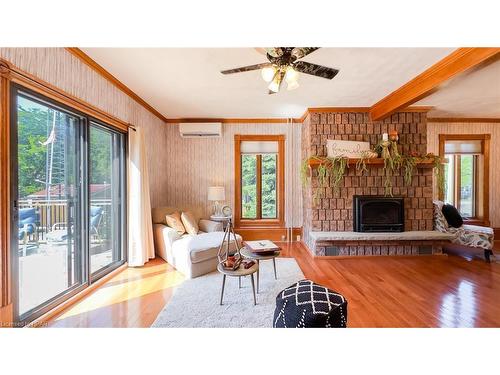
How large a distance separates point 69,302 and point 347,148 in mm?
4275

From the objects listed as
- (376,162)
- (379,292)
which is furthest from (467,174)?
(379,292)

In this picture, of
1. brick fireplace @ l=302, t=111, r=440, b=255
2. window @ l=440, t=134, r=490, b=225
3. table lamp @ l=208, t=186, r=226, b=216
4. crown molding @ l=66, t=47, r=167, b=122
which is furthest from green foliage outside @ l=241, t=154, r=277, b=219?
window @ l=440, t=134, r=490, b=225

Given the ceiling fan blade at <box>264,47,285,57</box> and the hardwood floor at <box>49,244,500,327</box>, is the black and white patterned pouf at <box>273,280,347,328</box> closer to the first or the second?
the hardwood floor at <box>49,244,500,327</box>

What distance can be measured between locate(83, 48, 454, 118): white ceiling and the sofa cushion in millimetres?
2127

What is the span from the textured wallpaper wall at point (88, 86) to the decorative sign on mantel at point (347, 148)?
3.18m

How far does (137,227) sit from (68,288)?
1074 mm

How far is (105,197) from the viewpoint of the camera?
9.89 ft

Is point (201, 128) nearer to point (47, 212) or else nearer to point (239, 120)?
point (239, 120)

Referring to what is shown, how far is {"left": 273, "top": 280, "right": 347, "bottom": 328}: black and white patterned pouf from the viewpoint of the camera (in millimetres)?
1301

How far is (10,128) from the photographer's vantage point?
1.66 m
